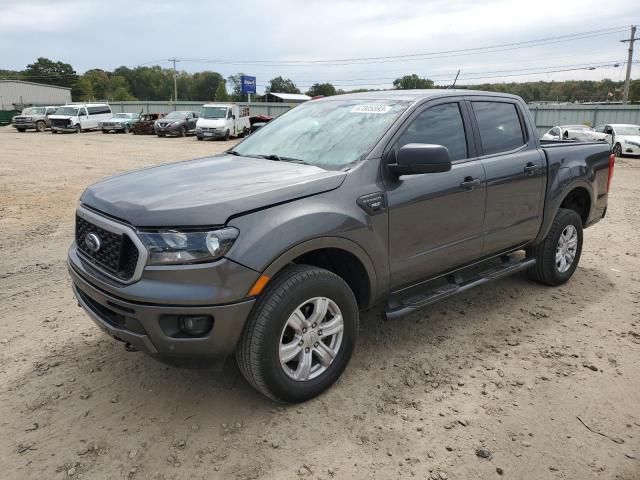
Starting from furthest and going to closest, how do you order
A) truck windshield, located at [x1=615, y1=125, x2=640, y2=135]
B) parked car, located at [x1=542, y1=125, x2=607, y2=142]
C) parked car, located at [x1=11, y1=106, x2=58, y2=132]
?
parked car, located at [x1=11, y1=106, x2=58, y2=132]
truck windshield, located at [x1=615, y1=125, x2=640, y2=135]
parked car, located at [x1=542, y1=125, x2=607, y2=142]

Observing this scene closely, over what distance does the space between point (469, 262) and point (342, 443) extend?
6.25 feet

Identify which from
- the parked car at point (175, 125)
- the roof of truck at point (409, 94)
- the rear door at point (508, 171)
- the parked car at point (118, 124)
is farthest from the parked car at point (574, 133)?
the parked car at point (118, 124)

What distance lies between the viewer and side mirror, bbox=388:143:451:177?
10.2 ft

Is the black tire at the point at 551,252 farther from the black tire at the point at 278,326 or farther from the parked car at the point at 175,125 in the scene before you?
the parked car at the point at 175,125

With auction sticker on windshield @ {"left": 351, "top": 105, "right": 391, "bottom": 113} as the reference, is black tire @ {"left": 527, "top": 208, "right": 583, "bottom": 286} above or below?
below

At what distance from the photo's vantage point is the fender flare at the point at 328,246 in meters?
2.71

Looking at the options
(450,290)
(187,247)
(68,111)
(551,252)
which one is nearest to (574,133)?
(551,252)

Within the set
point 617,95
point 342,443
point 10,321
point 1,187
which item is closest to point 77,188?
point 1,187

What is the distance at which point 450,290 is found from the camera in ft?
12.5

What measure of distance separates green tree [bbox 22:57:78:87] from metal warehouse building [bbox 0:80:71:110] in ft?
128

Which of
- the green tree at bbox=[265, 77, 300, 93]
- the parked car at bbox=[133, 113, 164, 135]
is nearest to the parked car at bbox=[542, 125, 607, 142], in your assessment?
the parked car at bbox=[133, 113, 164, 135]

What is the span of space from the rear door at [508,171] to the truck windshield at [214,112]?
84.8 ft

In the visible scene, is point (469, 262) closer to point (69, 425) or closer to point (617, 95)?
point (69, 425)

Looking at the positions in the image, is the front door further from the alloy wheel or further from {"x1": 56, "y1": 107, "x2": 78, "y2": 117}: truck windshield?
{"x1": 56, "y1": 107, "x2": 78, "y2": 117}: truck windshield
